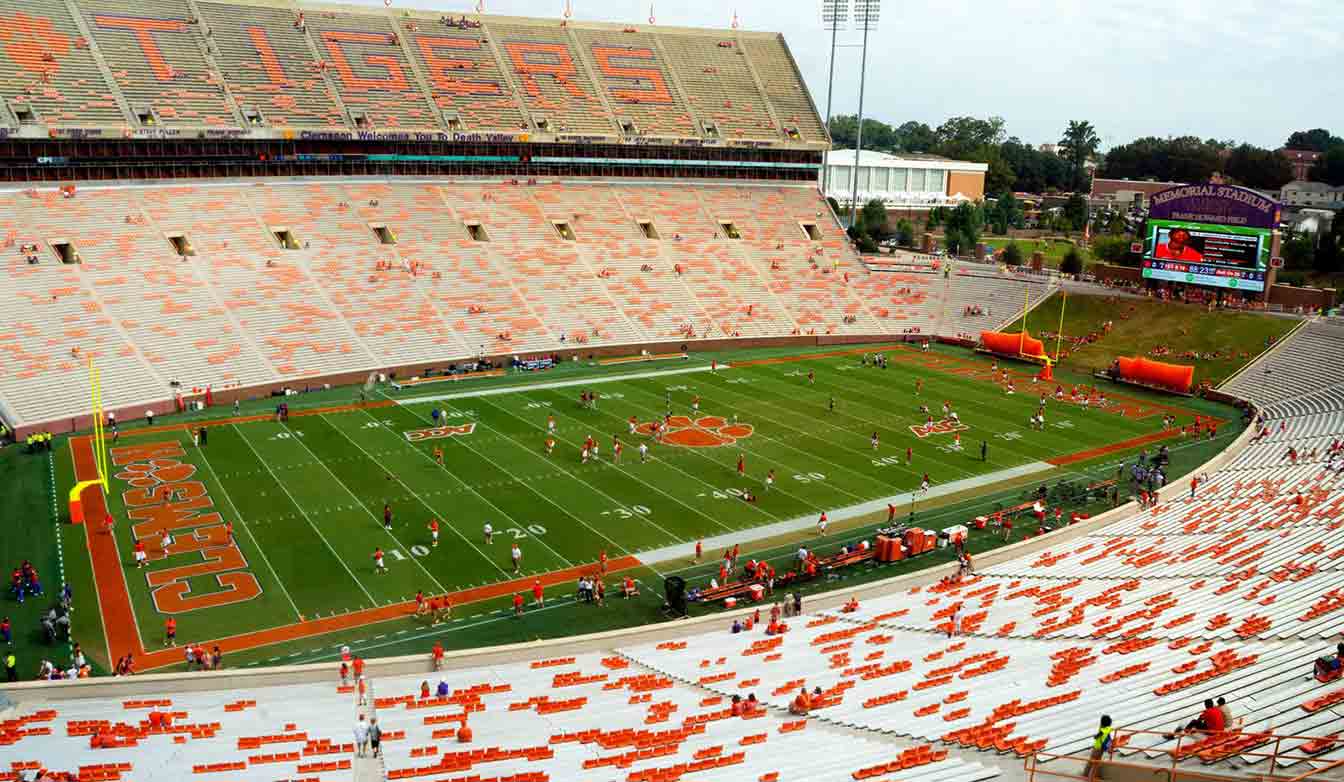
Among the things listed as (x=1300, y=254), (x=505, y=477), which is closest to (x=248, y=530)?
(x=505, y=477)

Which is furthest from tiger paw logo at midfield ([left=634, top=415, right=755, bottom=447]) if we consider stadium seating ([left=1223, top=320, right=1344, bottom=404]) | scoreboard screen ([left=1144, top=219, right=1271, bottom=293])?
scoreboard screen ([left=1144, top=219, right=1271, bottom=293])

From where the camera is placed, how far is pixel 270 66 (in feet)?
202

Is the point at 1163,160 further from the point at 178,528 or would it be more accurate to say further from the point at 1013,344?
the point at 178,528

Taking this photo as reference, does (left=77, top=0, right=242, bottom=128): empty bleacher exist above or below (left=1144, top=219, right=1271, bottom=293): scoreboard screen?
above

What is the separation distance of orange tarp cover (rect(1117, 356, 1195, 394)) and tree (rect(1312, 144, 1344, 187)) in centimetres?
8631

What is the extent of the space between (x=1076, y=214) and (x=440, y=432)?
9313cm

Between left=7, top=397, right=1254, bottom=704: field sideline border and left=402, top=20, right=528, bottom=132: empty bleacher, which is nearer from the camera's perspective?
left=7, top=397, right=1254, bottom=704: field sideline border

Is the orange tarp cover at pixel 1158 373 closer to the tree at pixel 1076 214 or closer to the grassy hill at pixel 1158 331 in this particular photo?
the grassy hill at pixel 1158 331

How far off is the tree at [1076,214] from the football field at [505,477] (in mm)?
67095

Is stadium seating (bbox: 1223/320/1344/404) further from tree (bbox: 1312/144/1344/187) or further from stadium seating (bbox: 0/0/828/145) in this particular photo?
tree (bbox: 1312/144/1344/187)

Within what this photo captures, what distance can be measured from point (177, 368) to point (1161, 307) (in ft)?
167

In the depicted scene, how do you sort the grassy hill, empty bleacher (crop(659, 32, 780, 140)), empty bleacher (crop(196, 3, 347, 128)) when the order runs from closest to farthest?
the grassy hill → empty bleacher (crop(196, 3, 347, 128)) → empty bleacher (crop(659, 32, 780, 140))

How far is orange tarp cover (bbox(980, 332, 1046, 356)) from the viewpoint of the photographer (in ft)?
184

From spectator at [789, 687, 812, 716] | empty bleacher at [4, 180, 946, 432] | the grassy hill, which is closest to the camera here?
spectator at [789, 687, 812, 716]
